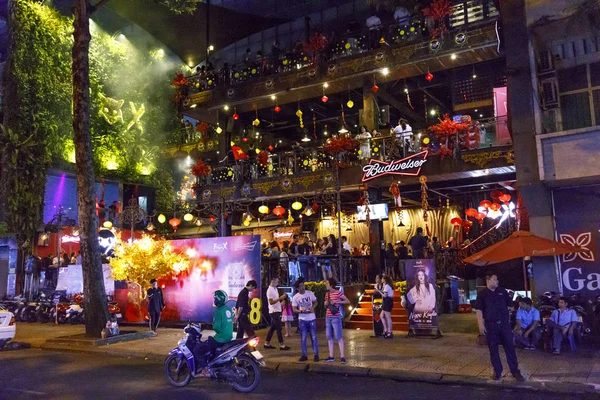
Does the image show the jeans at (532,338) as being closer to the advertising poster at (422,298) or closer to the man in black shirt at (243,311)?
the advertising poster at (422,298)

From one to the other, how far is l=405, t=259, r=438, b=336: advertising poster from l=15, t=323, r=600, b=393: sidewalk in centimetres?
43

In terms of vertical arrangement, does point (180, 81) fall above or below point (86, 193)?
above

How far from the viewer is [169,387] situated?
348 inches

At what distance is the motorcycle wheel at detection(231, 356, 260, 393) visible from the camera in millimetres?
8367

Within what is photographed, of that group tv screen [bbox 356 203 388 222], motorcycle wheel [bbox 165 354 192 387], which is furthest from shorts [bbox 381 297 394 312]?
motorcycle wheel [bbox 165 354 192 387]

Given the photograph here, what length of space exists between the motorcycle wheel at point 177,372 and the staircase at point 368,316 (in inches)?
329

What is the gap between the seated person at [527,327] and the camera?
463 inches

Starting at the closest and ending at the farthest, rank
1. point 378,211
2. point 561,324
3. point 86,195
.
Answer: point 561,324 → point 86,195 → point 378,211

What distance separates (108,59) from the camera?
31.6 metres

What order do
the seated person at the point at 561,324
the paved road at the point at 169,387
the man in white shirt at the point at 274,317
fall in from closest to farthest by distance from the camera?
1. the paved road at the point at 169,387
2. the seated person at the point at 561,324
3. the man in white shirt at the point at 274,317

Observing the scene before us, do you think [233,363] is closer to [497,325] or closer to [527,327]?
[497,325]

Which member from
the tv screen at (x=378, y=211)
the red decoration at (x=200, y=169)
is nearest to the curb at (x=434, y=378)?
the tv screen at (x=378, y=211)

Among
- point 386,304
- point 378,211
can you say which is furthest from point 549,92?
point 378,211

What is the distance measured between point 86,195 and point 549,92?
1316 cm
